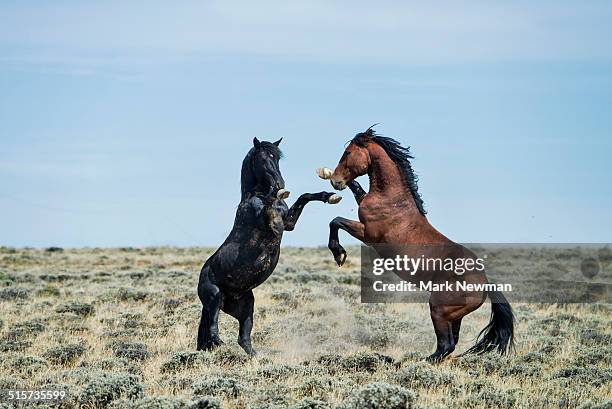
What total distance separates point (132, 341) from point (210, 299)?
2.11m

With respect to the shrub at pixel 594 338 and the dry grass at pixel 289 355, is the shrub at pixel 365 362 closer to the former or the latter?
the dry grass at pixel 289 355

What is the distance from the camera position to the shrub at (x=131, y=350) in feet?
37.3

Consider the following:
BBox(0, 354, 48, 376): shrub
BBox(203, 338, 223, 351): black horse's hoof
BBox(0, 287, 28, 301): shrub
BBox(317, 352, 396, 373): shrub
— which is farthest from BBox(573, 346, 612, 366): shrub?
BBox(0, 287, 28, 301): shrub

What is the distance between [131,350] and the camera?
454 inches

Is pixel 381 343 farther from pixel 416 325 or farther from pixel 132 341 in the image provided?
pixel 132 341

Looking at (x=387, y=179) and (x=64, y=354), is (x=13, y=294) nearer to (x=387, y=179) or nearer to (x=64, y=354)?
(x=64, y=354)

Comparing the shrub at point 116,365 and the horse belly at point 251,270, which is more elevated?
the horse belly at point 251,270

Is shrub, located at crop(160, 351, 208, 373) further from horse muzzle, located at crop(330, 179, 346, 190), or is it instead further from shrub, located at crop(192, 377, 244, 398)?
horse muzzle, located at crop(330, 179, 346, 190)

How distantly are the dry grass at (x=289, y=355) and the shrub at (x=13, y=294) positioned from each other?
23 millimetres

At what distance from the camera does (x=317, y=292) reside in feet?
63.9

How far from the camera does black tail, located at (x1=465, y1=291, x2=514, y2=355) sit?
11.0 meters

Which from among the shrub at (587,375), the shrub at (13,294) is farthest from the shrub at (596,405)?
the shrub at (13,294)

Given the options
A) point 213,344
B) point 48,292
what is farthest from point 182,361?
point 48,292

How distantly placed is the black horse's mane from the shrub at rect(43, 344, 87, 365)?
4.42 metres
